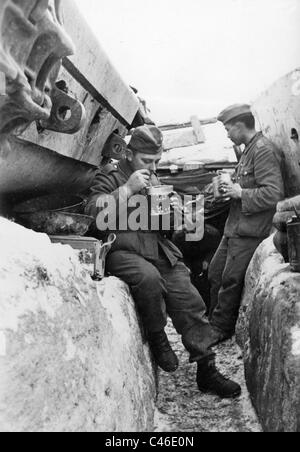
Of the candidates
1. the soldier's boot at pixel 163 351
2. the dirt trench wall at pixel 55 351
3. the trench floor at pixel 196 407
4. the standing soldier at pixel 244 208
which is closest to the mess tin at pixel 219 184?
the standing soldier at pixel 244 208

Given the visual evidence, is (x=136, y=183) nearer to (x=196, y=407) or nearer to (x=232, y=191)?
(x=232, y=191)

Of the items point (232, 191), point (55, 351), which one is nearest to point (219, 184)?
point (232, 191)

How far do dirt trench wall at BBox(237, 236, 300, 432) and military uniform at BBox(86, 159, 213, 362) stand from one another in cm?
38

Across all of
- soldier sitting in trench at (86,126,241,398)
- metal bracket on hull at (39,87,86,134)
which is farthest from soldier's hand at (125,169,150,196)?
metal bracket on hull at (39,87,86,134)

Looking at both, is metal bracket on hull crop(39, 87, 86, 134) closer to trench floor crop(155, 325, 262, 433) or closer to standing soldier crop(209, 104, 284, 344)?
trench floor crop(155, 325, 262, 433)

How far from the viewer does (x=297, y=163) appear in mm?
4082

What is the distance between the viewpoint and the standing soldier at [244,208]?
4.23 m

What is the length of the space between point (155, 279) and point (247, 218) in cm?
167

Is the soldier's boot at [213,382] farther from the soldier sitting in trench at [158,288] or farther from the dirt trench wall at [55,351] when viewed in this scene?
the dirt trench wall at [55,351]

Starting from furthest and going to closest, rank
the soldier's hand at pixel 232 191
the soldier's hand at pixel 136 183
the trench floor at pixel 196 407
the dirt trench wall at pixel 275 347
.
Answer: the soldier's hand at pixel 232 191 → the soldier's hand at pixel 136 183 → the trench floor at pixel 196 407 → the dirt trench wall at pixel 275 347

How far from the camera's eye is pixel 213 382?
3.18 meters

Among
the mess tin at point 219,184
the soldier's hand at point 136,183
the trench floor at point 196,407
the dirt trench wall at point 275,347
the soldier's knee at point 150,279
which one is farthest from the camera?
the mess tin at point 219,184

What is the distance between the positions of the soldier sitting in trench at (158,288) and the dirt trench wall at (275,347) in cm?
34

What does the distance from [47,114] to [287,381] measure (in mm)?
1703
